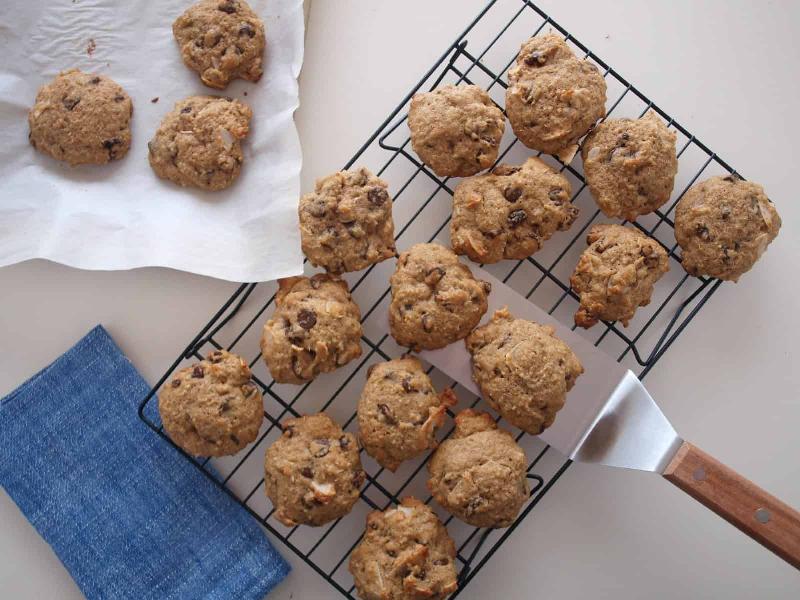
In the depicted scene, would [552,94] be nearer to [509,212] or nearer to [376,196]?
[509,212]

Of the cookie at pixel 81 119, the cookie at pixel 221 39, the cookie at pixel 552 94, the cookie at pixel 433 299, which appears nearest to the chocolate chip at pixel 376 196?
the cookie at pixel 433 299

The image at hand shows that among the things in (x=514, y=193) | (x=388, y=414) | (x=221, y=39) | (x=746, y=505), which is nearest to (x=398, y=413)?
(x=388, y=414)

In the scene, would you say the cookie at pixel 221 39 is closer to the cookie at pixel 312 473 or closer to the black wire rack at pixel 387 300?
the black wire rack at pixel 387 300

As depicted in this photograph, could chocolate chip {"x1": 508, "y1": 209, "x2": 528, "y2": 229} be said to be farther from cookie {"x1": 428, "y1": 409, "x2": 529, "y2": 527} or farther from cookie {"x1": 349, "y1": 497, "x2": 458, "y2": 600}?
cookie {"x1": 349, "y1": 497, "x2": 458, "y2": 600}

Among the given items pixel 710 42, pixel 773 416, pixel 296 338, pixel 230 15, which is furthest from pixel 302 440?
pixel 710 42

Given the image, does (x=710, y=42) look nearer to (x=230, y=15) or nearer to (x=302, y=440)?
(x=230, y=15)

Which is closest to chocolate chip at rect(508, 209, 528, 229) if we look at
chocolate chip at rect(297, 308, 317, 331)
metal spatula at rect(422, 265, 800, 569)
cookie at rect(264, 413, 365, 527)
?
metal spatula at rect(422, 265, 800, 569)
